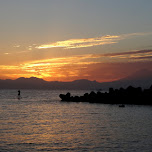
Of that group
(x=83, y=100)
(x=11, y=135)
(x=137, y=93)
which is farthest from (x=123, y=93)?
(x=11, y=135)

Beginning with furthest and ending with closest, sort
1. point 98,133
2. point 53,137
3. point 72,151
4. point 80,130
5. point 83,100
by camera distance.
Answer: point 83,100
point 80,130
point 98,133
point 53,137
point 72,151

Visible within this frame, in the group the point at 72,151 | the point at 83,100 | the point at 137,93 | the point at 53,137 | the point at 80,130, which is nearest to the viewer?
the point at 72,151

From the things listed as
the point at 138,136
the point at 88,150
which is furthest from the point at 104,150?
the point at 138,136

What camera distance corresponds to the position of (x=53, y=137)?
35219mm

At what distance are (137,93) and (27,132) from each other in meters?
72.6

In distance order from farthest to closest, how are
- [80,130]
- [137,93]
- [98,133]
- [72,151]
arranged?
[137,93] < [80,130] < [98,133] < [72,151]

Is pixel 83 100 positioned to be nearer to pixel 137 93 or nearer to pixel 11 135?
pixel 137 93

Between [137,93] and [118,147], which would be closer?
[118,147]

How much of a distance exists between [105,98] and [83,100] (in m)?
13.6

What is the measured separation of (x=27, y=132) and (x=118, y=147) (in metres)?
14.7

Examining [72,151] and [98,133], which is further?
[98,133]

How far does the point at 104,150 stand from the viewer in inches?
1128

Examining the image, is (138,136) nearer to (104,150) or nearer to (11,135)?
(104,150)

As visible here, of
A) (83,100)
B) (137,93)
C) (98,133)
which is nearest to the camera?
(98,133)
